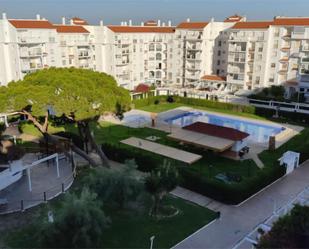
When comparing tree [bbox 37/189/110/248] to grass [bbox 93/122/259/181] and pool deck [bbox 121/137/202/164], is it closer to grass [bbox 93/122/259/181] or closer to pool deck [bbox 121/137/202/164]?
Answer: pool deck [bbox 121/137/202/164]

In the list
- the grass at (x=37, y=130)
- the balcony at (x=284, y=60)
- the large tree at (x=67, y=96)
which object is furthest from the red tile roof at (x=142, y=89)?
the large tree at (x=67, y=96)

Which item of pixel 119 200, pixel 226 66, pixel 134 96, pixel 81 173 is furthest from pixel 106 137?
pixel 226 66

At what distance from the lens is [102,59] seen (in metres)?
58.7

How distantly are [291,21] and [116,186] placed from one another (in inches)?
1790

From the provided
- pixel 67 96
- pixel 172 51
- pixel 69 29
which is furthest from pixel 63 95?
pixel 172 51

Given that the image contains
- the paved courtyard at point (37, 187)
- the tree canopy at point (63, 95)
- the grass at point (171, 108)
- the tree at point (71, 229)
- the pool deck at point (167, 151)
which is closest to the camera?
the tree at point (71, 229)

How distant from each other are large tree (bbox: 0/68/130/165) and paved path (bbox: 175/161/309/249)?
11.9m

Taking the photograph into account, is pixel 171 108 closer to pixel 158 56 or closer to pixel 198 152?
pixel 158 56

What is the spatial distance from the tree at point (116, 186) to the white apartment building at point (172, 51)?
1331 inches

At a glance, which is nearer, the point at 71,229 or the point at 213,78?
the point at 71,229

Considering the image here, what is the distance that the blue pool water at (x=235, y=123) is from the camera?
39.1 metres

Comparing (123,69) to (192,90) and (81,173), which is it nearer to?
(192,90)

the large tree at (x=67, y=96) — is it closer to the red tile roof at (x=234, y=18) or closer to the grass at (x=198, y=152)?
the grass at (x=198, y=152)

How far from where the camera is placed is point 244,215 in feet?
68.6
